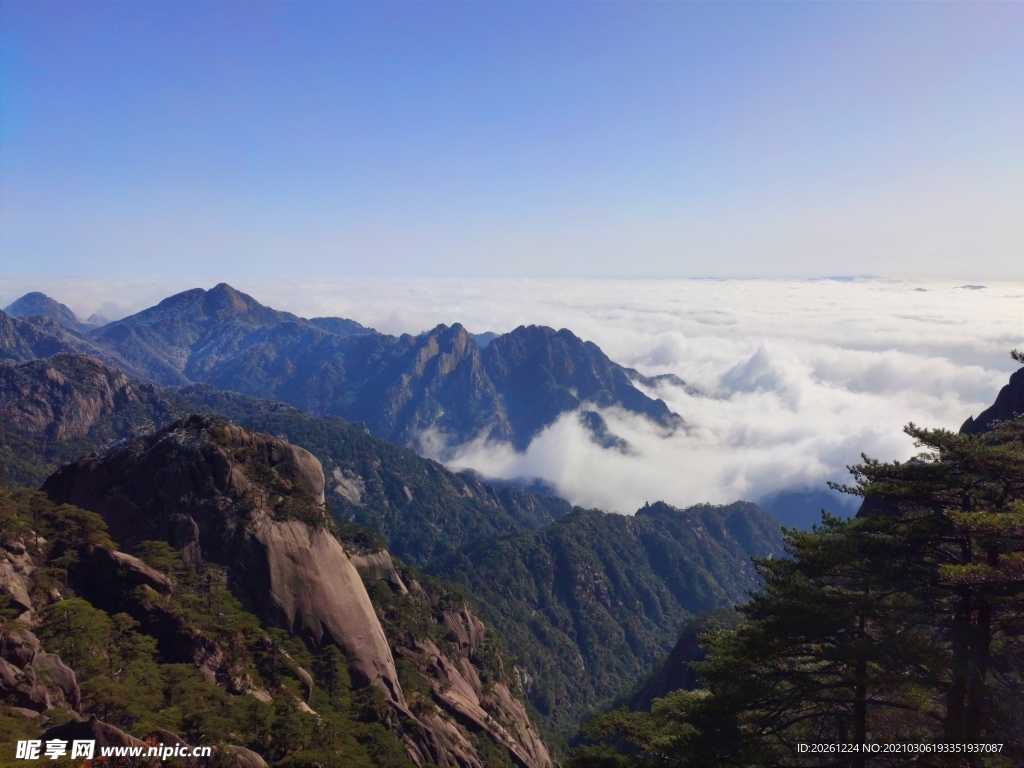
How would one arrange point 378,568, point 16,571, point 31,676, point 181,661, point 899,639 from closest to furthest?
point 899,639 → point 31,676 → point 16,571 → point 181,661 → point 378,568

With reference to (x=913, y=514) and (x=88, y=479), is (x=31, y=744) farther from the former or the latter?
(x=88, y=479)

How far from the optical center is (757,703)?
68.7ft

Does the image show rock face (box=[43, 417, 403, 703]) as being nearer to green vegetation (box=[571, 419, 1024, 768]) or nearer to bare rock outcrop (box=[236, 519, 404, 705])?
bare rock outcrop (box=[236, 519, 404, 705])

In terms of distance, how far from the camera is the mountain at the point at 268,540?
5197 cm

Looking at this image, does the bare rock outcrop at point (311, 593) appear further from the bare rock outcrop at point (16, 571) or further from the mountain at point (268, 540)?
the bare rock outcrop at point (16, 571)

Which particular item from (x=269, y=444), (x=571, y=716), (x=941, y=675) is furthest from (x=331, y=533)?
(x=571, y=716)

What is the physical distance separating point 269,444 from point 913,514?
207 ft

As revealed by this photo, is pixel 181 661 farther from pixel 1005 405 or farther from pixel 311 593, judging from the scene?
pixel 1005 405

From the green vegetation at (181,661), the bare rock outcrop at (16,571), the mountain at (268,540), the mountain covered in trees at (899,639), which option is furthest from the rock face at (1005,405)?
the bare rock outcrop at (16,571)

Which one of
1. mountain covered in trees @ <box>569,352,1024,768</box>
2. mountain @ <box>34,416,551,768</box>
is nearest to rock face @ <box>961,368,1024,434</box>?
mountain covered in trees @ <box>569,352,1024,768</box>

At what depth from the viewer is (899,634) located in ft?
64.1

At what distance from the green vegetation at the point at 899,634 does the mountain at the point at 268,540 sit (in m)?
34.0

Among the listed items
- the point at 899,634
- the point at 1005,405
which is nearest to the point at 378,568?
the point at 899,634

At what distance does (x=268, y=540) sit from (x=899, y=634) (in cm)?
4972
